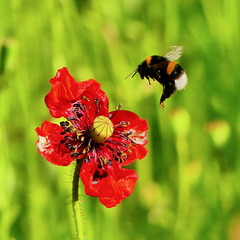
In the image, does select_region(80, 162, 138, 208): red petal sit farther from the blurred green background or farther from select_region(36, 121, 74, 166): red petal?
the blurred green background

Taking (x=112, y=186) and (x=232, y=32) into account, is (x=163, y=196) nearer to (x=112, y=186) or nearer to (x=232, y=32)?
(x=232, y=32)

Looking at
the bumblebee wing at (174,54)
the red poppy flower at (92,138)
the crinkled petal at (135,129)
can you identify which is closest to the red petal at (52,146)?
the red poppy flower at (92,138)

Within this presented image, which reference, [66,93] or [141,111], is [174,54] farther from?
[141,111]

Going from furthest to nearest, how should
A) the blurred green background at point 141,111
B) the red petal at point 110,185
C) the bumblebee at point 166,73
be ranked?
the blurred green background at point 141,111, the bumblebee at point 166,73, the red petal at point 110,185

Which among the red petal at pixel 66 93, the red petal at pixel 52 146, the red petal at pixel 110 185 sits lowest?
the red petal at pixel 110 185

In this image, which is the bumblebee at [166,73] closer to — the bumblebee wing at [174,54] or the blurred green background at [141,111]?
the bumblebee wing at [174,54]

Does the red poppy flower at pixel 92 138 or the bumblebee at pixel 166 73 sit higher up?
the bumblebee at pixel 166 73

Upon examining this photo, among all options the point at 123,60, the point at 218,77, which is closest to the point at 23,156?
the point at 123,60

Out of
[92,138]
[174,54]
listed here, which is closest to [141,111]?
[174,54]

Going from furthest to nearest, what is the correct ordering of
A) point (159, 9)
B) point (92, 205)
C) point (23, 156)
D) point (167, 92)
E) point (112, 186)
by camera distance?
point (159, 9), point (23, 156), point (92, 205), point (167, 92), point (112, 186)
